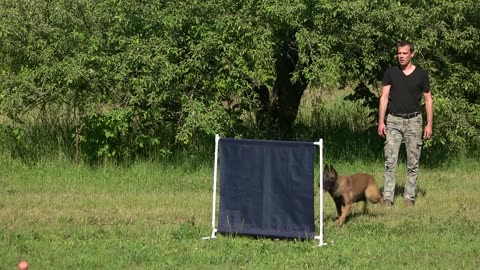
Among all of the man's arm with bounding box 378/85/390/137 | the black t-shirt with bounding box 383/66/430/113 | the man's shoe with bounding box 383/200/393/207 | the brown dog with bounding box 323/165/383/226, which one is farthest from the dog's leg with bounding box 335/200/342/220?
the black t-shirt with bounding box 383/66/430/113

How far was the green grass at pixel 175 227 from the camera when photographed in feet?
32.1

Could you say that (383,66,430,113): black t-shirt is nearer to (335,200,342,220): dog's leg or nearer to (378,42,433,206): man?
(378,42,433,206): man

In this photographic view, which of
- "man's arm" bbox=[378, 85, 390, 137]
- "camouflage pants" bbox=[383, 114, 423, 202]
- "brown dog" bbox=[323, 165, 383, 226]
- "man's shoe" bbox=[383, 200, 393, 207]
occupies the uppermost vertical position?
"man's arm" bbox=[378, 85, 390, 137]

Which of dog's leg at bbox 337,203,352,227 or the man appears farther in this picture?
the man

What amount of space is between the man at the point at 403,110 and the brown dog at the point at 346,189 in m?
0.76

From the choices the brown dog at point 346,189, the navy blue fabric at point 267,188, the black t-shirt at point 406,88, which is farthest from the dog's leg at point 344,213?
the black t-shirt at point 406,88

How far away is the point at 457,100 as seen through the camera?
1622cm

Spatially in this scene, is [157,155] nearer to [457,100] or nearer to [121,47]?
[121,47]

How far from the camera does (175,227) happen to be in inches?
458

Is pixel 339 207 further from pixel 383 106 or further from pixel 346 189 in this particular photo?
pixel 383 106

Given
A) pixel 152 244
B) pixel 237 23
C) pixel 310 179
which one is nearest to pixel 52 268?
pixel 152 244

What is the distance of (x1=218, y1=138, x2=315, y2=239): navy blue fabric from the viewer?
34.2ft

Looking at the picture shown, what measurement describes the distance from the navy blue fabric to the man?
2.64 m

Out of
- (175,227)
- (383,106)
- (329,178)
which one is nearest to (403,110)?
(383,106)
